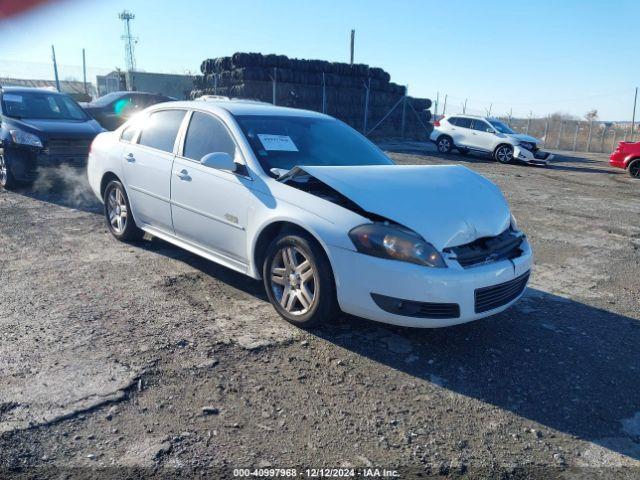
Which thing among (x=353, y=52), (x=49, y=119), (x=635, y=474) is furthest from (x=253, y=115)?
(x=353, y=52)

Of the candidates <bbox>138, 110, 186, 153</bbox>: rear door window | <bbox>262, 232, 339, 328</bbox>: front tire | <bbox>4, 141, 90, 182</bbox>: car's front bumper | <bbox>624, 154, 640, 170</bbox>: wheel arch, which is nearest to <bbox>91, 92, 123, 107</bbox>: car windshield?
<bbox>4, 141, 90, 182</bbox>: car's front bumper

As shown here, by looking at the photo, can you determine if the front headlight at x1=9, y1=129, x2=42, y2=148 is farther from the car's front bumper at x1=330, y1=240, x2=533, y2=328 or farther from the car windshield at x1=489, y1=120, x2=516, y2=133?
the car windshield at x1=489, y1=120, x2=516, y2=133

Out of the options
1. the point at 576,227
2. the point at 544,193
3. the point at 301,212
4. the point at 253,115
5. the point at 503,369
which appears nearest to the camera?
the point at 503,369

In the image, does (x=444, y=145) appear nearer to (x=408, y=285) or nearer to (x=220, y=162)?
(x=220, y=162)

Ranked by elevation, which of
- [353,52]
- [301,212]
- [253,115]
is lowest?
[301,212]

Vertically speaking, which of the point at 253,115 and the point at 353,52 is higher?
the point at 353,52

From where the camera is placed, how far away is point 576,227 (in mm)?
7707

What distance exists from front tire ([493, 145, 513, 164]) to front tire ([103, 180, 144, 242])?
48.4 feet

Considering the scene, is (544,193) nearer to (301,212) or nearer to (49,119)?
(301,212)

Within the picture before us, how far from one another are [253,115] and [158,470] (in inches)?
121

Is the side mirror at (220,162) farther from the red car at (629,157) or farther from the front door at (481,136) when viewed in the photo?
the front door at (481,136)

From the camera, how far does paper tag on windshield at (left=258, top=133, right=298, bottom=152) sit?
4250 mm

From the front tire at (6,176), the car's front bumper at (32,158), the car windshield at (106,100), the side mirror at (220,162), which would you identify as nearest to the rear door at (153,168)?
the side mirror at (220,162)

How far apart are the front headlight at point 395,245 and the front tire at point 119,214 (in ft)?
10.4
